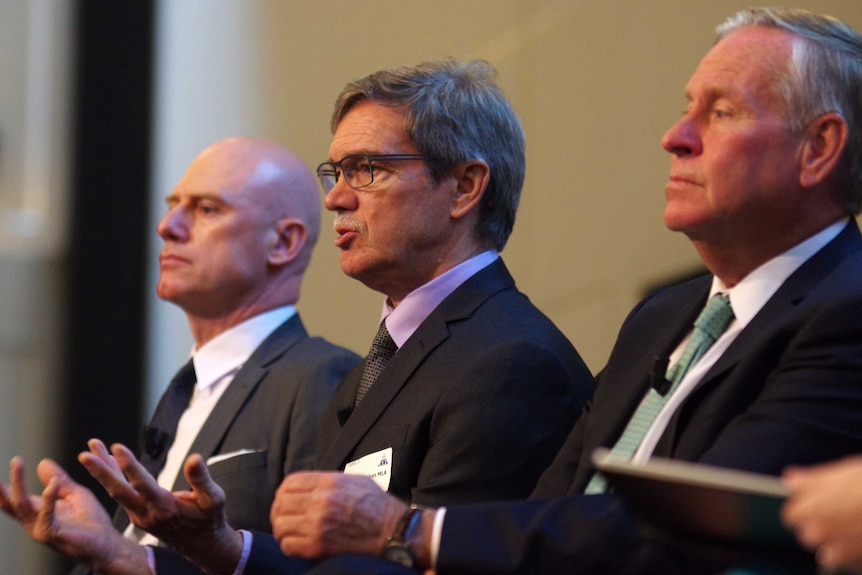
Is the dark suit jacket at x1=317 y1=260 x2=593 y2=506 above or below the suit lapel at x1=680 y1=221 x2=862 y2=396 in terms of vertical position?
below

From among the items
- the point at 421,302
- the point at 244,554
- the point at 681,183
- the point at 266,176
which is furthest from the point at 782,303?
the point at 266,176

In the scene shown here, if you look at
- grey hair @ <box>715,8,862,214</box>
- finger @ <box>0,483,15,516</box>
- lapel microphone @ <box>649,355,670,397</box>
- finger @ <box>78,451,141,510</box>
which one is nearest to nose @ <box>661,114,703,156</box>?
grey hair @ <box>715,8,862,214</box>

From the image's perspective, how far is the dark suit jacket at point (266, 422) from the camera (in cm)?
332

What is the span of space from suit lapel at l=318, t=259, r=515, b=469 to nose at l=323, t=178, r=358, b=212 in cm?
34

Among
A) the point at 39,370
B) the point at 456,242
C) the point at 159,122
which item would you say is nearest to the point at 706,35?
the point at 456,242

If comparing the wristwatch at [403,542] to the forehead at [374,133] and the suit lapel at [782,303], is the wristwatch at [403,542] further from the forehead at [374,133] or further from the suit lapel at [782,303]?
the forehead at [374,133]

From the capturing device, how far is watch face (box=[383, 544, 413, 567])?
2.07 m

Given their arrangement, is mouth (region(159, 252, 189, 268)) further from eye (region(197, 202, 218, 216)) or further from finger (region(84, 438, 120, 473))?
finger (region(84, 438, 120, 473))

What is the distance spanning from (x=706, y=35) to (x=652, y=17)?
300 mm

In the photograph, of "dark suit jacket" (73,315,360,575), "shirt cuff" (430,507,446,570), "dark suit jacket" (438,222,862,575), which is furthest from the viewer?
"dark suit jacket" (73,315,360,575)

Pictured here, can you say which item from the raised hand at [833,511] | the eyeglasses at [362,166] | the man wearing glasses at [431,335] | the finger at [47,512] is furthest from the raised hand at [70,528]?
the raised hand at [833,511]

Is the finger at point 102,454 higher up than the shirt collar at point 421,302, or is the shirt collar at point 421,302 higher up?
the shirt collar at point 421,302

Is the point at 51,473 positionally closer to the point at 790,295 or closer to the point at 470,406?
the point at 470,406

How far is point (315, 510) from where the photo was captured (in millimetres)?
2123
